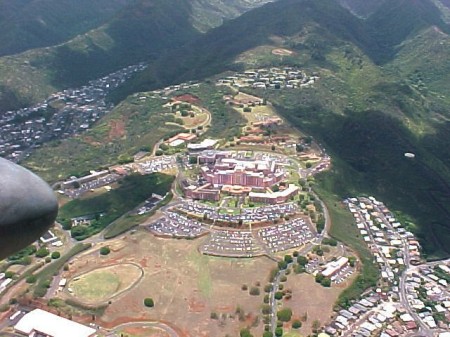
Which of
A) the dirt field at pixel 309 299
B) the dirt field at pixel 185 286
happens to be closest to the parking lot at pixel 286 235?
the dirt field at pixel 185 286

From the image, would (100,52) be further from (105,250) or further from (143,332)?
(143,332)

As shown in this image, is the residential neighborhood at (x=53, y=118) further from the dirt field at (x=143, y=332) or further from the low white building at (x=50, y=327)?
the dirt field at (x=143, y=332)

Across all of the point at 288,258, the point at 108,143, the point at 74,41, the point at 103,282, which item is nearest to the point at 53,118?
the point at 108,143

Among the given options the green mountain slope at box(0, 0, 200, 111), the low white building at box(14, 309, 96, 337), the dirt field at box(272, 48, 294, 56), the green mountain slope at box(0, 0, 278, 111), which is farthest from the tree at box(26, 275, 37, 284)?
the dirt field at box(272, 48, 294, 56)

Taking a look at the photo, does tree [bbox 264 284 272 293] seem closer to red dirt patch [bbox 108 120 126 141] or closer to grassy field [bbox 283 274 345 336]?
grassy field [bbox 283 274 345 336]

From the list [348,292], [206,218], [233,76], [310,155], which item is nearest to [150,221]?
[206,218]

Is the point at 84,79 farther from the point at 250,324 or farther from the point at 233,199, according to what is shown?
the point at 250,324

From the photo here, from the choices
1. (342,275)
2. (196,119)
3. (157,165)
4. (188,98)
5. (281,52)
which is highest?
(342,275)
